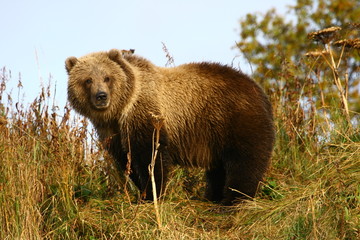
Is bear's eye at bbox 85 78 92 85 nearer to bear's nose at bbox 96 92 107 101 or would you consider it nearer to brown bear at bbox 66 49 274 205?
brown bear at bbox 66 49 274 205

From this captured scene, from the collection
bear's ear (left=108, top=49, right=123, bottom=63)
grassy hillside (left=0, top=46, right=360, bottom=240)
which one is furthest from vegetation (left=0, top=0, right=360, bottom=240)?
bear's ear (left=108, top=49, right=123, bottom=63)

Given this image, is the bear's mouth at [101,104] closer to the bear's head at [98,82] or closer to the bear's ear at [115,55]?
the bear's head at [98,82]

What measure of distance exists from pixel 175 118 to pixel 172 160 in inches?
19.6

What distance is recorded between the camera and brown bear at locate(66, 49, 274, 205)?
6.36 meters

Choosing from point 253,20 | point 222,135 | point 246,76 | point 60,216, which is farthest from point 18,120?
point 253,20

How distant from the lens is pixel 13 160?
5.49 meters

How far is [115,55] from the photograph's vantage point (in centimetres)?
659

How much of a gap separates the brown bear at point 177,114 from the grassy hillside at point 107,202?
27 centimetres

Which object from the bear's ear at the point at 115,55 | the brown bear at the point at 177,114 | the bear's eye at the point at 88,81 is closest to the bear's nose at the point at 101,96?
the brown bear at the point at 177,114

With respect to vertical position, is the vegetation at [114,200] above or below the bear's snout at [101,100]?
below

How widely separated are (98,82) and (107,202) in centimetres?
136

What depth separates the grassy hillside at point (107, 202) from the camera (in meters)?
5.14

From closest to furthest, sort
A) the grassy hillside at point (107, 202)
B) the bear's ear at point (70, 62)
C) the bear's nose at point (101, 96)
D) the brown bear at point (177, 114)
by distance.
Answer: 1. the grassy hillside at point (107, 202)
2. the bear's nose at point (101, 96)
3. the brown bear at point (177, 114)
4. the bear's ear at point (70, 62)

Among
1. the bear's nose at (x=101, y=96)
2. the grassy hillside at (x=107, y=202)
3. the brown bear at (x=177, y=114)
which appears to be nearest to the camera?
the grassy hillside at (x=107, y=202)
